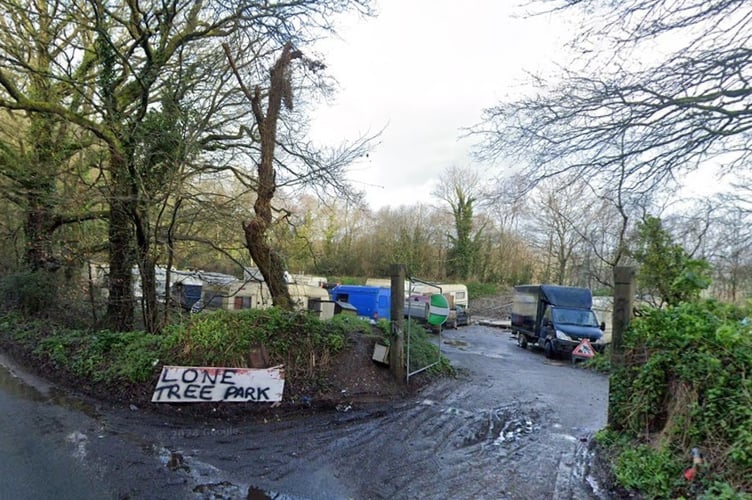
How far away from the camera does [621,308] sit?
6.56 m

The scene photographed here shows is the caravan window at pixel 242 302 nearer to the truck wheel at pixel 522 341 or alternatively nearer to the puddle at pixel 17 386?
the puddle at pixel 17 386

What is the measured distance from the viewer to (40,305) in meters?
12.5

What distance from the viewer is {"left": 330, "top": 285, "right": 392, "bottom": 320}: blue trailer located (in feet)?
82.0

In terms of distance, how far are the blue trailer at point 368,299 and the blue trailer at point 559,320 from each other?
757 centimetres

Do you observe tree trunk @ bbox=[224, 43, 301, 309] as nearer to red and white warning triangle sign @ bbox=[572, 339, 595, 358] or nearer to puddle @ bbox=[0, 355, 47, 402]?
puddle @ bbox=[0, 355, 47, 402]

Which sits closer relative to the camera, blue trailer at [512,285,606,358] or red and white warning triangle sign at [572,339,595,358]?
red and white warning triangle sign at [572,339,595,358]

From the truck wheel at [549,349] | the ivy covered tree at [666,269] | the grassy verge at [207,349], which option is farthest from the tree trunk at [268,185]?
the truck wheel at [549,349]

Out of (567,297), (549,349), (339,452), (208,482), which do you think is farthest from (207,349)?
(567,297)

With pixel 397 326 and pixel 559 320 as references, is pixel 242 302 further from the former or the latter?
pixel 559 320

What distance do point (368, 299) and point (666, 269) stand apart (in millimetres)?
17428

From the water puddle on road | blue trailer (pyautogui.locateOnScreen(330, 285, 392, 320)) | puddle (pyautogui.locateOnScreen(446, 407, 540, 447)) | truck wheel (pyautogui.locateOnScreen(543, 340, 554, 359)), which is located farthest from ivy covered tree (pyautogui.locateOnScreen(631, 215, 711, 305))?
blue trailer (pyautogui.locateOnScreen(330, 285, 392, 320))

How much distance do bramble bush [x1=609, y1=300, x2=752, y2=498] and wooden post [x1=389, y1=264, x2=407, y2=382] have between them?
3774 mm

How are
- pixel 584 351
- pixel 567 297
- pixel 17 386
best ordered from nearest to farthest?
pixel 17 386, pixel 584 351, pixel 567 297

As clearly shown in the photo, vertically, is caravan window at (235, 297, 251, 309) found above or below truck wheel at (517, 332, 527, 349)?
above
